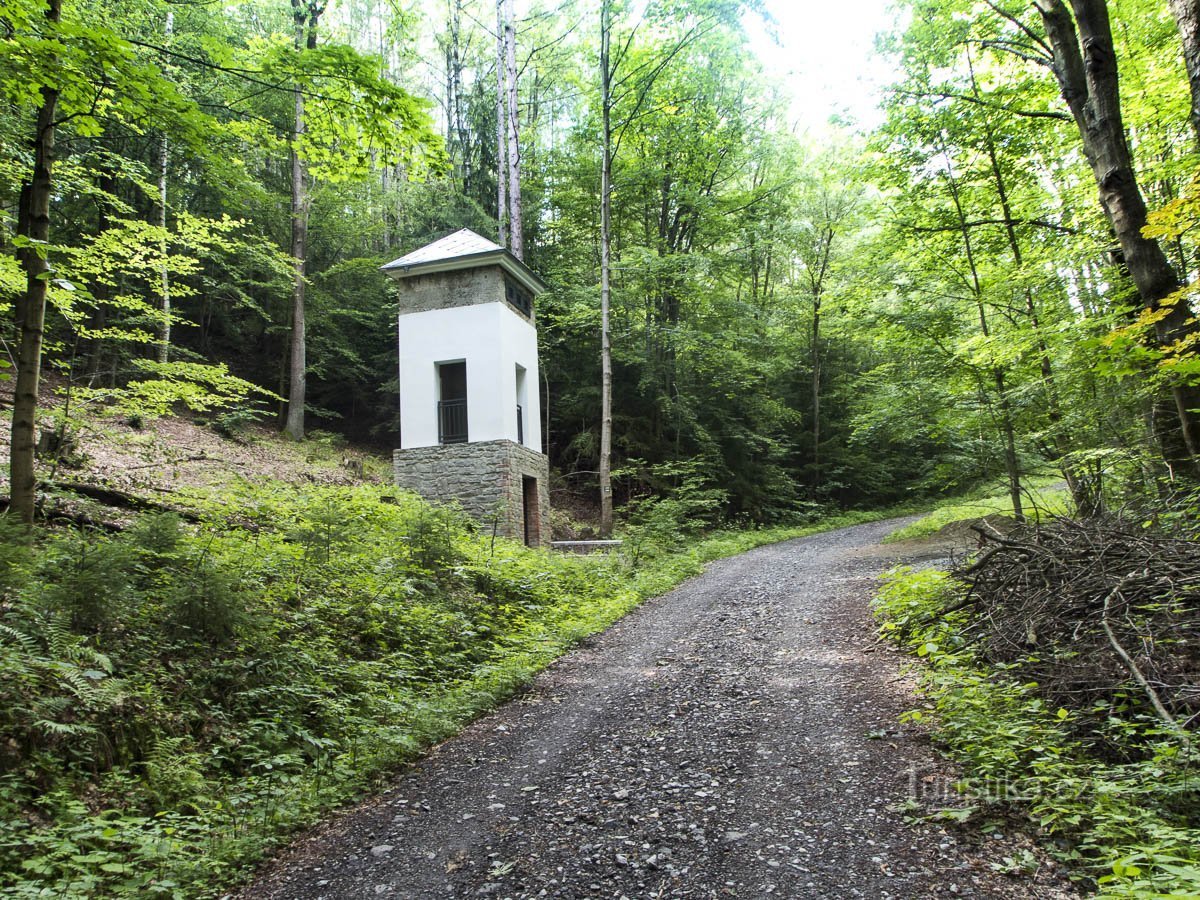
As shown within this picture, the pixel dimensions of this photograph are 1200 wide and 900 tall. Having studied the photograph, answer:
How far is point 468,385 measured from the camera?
1295 centimetres

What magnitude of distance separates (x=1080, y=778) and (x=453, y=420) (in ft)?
40.2

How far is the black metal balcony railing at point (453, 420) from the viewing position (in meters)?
13.4

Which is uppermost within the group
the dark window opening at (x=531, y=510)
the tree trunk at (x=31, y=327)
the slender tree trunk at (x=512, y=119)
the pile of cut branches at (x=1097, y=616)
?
the slender tree trunk at (x=512, y=119)

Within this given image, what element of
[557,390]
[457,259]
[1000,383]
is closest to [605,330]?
[457,259]

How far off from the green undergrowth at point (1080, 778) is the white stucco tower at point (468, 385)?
9.52 meters

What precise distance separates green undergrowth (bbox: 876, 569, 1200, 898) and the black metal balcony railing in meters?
10.9

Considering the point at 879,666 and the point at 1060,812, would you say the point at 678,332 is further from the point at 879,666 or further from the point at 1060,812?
the point at 1060,812

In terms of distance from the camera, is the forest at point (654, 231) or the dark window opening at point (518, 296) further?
the dark window opening at point (518, 296)

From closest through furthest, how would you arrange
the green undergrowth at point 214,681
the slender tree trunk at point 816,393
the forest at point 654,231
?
the green undergrowth at point 214,681 < the forest at point 654,231 < the slender tree trunk at point 816,393

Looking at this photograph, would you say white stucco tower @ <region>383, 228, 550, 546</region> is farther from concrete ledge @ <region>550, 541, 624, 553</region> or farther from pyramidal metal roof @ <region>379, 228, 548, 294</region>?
concrete ledge @ <region>550, 541, 624, 553</region>

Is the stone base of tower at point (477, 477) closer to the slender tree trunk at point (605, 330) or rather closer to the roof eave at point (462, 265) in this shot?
the slender tree trunk at point (605, 330)

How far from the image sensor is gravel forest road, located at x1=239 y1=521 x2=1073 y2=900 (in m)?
2.46

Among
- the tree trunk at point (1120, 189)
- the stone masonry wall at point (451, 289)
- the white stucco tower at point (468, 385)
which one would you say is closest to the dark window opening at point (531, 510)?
the white stucco tower at point (468, 385)

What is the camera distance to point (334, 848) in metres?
2.88
